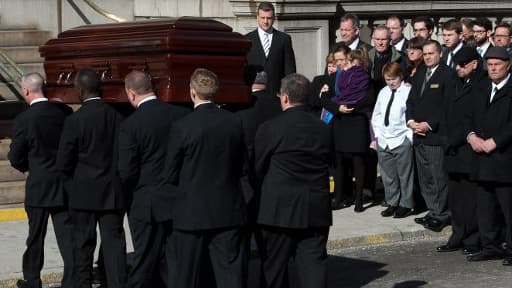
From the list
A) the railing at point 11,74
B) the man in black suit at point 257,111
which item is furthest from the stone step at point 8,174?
the man in black suit at point 257,111

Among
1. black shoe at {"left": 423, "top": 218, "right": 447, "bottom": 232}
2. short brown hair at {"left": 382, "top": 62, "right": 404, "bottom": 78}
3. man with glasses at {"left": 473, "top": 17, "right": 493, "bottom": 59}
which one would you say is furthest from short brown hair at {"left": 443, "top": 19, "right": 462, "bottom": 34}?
black shoe at {"left": 423, "top": 218, "right": 447, "bottom": 232}

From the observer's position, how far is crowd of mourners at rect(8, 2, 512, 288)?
28.8 feet

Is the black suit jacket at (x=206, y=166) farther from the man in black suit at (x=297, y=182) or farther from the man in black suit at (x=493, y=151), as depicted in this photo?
the man in black suit at (x=493, y=151)

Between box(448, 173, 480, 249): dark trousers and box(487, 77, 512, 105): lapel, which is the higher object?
box(487, 77, 512, 105): lapel

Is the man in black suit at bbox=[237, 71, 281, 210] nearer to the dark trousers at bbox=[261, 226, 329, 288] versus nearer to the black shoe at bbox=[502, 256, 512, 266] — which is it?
the dark trousers at bbox=[261, 226, 329, 288]

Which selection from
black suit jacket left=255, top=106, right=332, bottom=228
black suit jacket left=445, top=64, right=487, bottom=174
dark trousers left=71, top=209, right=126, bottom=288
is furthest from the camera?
black suit jacket left=445, top=64, right=487, bottom=174

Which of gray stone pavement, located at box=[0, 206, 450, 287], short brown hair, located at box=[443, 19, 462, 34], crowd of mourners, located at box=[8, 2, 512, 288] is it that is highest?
short brown hair, located at box=[443, 19, 462, 34]

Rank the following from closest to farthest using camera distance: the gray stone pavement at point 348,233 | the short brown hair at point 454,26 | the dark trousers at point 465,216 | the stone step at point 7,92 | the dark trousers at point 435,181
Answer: the gray stone pavement at point 348,233 < the dark trousers at point 465,216 < the dark trousers at point 435,181 < the short brown hair at point 454,26 < the stone step at point 7,92

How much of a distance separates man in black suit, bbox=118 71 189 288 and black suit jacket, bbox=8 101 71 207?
0.88 m

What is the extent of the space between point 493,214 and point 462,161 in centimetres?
58

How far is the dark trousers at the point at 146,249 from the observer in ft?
30.3

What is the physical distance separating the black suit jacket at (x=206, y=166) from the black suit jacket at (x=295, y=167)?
14.2 inches

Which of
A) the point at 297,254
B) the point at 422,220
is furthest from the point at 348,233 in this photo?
the point at 297,254

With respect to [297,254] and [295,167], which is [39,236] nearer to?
[297,254]
